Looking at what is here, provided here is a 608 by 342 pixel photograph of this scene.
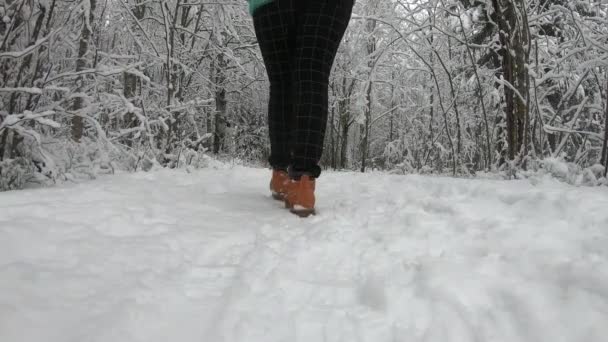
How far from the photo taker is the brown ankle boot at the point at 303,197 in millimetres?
1619

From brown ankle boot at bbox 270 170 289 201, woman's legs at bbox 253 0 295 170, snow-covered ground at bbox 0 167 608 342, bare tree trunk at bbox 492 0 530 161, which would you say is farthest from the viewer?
bare tree trunk at bbox 492 0 530 161

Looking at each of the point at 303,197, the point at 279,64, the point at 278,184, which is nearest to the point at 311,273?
the point at 303,197

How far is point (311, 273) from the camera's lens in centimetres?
92

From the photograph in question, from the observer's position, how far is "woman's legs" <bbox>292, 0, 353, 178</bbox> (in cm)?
166

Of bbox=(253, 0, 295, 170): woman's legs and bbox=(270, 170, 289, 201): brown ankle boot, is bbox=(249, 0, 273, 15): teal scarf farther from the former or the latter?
bbox=(270, 170, 289, 201): brown ankle boot

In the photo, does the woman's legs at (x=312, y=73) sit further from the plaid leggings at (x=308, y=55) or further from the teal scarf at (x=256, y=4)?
the teal scarf at (x=256, y=4)

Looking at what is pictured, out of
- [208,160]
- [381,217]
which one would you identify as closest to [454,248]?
[381,217]

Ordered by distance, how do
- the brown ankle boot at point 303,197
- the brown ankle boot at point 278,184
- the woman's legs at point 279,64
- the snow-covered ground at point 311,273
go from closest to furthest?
the snow-covered ground at point 311,273, the brown ankle boot at point 303,197, the woman's legs at point 279,64, the brown ankle boot at point 278,184

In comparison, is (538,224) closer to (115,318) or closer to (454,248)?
(454,248)

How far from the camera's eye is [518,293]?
661 millimetres

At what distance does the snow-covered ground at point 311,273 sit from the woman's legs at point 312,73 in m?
0.36

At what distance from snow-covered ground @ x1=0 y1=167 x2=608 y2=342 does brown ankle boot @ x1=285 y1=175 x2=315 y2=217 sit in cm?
19

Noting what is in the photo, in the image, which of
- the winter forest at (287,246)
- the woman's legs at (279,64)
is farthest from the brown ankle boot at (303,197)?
the woman's legs at (279,64)

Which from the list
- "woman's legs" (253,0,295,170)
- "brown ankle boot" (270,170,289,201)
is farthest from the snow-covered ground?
"woman's legs" (253,0,295,170)
